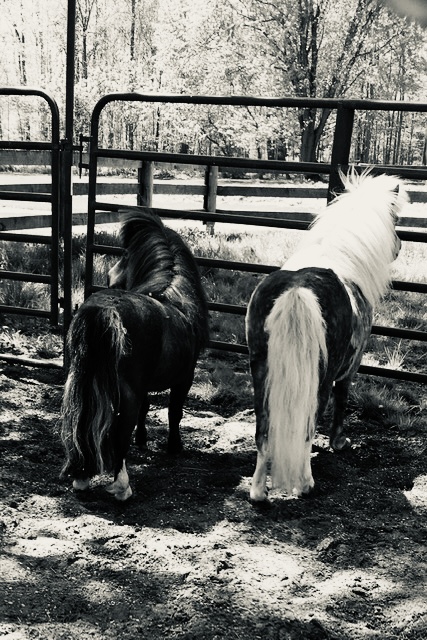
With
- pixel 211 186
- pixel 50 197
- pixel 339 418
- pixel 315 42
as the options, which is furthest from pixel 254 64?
pixel 339 418

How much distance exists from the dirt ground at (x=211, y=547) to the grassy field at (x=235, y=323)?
1.72ft

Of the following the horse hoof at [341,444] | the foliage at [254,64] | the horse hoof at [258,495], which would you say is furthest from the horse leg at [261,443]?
the foliage at [254,64]

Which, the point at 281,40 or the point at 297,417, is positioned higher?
the point at 281,40

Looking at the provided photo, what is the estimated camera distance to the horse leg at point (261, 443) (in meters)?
3.16

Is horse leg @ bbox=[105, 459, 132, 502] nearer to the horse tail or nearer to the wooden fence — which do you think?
the horse tail

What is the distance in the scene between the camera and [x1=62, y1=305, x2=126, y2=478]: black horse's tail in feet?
9.66

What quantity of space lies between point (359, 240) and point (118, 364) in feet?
4.71

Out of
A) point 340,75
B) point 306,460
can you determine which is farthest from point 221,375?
point 340,75

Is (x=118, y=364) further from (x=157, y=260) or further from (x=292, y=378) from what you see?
(x=157, y=260)

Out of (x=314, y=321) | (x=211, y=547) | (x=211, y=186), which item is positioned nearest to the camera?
(x=211, y=547)

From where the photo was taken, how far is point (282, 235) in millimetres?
9594

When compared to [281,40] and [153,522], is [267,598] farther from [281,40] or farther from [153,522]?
[281,40]

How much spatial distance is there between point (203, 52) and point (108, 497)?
2327cm

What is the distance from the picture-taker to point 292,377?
2969 millimetres
